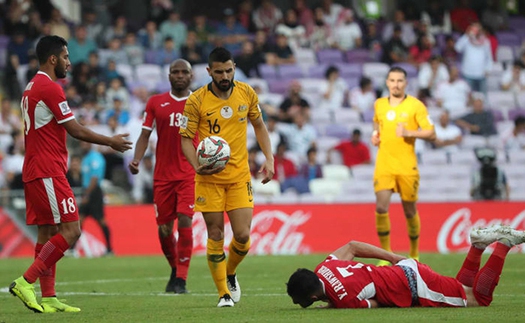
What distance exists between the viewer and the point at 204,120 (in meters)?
10.1

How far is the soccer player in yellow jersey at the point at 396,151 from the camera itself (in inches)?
569

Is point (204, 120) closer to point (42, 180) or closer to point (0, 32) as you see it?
point (42, 180)

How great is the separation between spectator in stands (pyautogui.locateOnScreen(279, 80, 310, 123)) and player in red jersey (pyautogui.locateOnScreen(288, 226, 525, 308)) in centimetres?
1433

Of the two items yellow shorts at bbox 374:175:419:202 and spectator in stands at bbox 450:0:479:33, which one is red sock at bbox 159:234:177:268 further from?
spectator in stands at bbox 450:0:479:33

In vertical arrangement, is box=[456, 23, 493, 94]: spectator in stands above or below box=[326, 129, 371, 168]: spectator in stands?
above

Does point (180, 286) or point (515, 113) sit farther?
point (515, 113)

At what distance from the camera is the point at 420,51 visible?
27.5 m

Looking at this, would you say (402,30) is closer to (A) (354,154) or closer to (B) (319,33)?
(B) (319,33)

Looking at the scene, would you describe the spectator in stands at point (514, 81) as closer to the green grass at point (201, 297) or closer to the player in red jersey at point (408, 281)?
the green grass at point (201, 297)

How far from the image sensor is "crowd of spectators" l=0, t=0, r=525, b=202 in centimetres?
2256

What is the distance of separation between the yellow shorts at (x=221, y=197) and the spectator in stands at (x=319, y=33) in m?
17.2

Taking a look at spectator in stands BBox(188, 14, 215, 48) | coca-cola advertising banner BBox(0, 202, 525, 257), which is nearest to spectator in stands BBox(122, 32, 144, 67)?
spectator in stands BBox(188, 14, 215, 48)

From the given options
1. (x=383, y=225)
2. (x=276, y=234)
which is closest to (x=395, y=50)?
(x=276, y=234)

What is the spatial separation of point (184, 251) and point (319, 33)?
15.8 m
